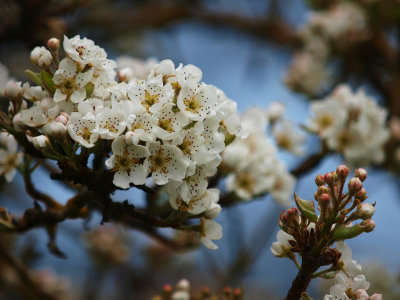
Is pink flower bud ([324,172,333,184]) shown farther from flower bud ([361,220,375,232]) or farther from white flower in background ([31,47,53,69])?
white flower in background ([31,47,53,69])

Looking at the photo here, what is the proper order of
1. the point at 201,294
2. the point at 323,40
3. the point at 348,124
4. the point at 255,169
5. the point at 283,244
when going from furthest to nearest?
the point at 323,40, the point at 348,124, the point at 255,169, the point at 201,294, the point at 283,244

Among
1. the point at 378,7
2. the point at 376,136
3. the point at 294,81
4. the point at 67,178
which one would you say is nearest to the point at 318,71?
the point at 294,81

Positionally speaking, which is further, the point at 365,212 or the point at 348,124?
the point at 348,124

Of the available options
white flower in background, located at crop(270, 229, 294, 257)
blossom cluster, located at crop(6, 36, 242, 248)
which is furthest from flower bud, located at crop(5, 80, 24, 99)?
white flower in background, located at crop(270, 229, 294, 257)

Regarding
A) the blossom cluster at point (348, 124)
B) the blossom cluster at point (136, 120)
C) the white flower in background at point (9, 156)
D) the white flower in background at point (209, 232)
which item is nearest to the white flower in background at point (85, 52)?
the blossom cluster at point (136, 120)

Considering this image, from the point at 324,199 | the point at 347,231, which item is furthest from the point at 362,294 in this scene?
the point at 324,199

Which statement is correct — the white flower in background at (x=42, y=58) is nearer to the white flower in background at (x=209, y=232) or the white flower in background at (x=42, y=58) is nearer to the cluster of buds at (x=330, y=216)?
the white flower in background at (x=209, y=232)

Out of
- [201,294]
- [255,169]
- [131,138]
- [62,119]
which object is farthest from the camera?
[255,169]

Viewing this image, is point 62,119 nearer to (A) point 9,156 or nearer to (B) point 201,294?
(A) point 9,156
